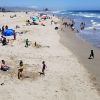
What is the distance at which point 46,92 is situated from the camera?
1878 cm

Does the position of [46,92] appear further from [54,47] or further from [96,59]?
[54,47]

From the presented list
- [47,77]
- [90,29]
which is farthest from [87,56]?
[90,29]

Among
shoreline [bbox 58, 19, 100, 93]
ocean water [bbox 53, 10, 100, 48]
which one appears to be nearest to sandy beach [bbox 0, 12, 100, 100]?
shoreline [bbox 58, 19, 100, 93]

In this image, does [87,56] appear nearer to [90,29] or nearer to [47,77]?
[47,77]

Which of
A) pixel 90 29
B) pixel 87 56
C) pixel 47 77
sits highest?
pixel 47 77

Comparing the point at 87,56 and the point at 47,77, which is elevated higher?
the point at 47,77

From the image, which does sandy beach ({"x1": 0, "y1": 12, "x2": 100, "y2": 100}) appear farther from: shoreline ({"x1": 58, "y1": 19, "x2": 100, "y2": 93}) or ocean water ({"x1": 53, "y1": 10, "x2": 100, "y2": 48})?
ocean water ({"x1": 53, "y1": 10, "x2": 100, "y2": 48})

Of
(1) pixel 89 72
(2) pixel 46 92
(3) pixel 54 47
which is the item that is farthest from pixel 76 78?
(3) pixel 54 47

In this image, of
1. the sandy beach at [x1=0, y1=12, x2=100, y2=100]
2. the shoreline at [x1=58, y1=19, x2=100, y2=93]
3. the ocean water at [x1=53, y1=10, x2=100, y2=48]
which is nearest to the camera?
the sandy beach at [x1=0, y1=12, x2=100, y2=100]

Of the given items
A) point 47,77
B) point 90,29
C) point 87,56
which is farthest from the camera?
point 90,29

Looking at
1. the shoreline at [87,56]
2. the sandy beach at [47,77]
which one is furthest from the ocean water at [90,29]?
the sandy beach at [47,77]

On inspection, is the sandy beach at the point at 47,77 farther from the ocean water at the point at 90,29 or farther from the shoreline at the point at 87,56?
the ocean water at the point at 90,29

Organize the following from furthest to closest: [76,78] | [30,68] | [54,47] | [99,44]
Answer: [99,44]
[54,47]
[30,68]
[76,78]

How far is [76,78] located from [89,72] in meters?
2.51
